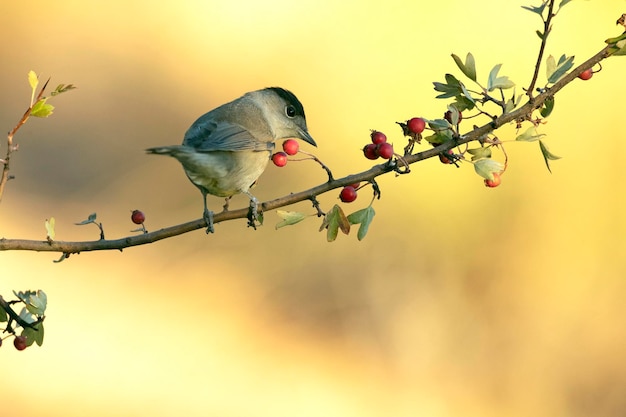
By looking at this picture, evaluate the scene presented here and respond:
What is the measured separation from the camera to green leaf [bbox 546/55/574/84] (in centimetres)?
265

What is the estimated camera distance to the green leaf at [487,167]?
265 centimetres

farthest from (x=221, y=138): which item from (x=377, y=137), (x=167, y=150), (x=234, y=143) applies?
(x=377, y=137)

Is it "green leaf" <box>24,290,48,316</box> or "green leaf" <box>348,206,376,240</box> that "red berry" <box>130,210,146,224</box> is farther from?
"green leaf" <box>348,206,376,240</box>

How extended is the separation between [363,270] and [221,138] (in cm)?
364

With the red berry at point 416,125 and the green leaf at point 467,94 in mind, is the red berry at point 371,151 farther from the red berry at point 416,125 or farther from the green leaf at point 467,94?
the green leaf at point 467,94

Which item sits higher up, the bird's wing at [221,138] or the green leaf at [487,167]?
the bird's wing at [221,138]

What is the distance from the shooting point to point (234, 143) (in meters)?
4.25

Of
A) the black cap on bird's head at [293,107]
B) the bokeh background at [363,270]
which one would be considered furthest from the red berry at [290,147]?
the bokeh background at [363,270]

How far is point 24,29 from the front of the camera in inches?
427

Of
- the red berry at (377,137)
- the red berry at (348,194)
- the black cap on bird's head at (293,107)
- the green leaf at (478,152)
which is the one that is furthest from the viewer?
the black cap on bird's head at (293,107)

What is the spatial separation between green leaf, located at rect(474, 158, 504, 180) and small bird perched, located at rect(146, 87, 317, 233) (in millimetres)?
1290

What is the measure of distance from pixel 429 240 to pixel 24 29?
6.05 meters

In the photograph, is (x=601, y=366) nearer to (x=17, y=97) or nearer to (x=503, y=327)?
(x=503, y=327)

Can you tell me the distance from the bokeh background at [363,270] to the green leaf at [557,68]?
4.61 m
